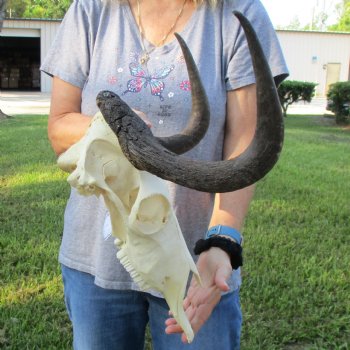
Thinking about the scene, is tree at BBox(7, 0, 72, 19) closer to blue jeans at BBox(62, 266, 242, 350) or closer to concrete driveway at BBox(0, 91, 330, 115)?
concrete driveway at BBox(0, 91, 330, 115)

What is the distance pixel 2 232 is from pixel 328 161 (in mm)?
5637

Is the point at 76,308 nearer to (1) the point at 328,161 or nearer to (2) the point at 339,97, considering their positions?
(1) the point at 328,161

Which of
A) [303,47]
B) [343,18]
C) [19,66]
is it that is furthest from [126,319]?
[343,18]

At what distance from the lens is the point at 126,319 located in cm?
189

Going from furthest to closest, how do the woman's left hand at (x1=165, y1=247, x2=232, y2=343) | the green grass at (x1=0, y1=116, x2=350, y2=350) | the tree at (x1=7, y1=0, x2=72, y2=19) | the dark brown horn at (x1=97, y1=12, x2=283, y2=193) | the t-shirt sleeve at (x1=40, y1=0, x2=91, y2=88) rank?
the tree at (x1=7, y1=0, x2=72, y2=19) < the green grass at (x1=0, y1=116, x2=350, y2=350) < the t-shirt sleeve at (x1=40, y1=0, x2=91, y2=88) < the woman's left hand at (x1=165, y1=247, x2=232, y2=343) < the dark brown horn at (x1=97, y1=12, x2=283, y2=193)

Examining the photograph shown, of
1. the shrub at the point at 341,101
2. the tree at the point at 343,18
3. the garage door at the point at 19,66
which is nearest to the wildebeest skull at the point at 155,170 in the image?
the shrub at the point at 341,101

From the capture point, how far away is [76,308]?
75.0 inches

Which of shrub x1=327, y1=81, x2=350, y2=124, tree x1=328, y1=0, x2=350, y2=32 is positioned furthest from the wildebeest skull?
tree x1=328, y1=0, x2=350, y2=32

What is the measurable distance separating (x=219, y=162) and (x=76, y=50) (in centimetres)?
94

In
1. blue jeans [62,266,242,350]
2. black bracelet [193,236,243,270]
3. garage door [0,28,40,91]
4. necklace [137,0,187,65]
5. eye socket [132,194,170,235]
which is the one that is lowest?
blue jeans [62,266,242,350]

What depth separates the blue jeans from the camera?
178cm

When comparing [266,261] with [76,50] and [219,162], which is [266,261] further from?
[219,162]

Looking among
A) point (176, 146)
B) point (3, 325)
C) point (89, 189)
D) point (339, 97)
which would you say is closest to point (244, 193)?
point (176, 146)

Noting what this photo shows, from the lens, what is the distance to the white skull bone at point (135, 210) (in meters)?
1.29
